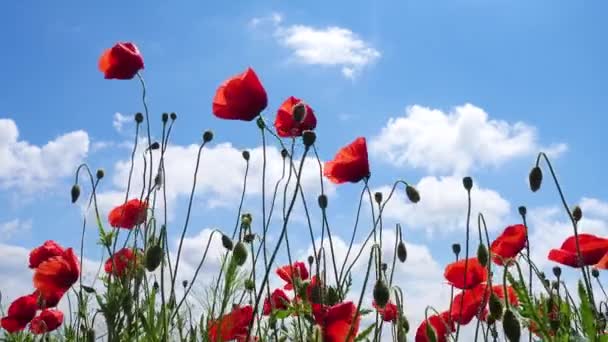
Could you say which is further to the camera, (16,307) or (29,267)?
(16,307)

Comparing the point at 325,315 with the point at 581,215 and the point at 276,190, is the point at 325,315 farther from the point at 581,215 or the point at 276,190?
the point at 581,215

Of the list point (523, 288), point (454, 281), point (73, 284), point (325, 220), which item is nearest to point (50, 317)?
point (73, 284)

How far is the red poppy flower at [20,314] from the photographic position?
4578 mm

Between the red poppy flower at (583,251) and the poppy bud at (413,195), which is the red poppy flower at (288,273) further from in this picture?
the red poppy flower at (583,251)

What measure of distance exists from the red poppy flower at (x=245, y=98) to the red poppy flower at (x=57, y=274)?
3.67ft

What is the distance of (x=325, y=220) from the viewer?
3422 millimetres

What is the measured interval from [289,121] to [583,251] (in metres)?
1.44

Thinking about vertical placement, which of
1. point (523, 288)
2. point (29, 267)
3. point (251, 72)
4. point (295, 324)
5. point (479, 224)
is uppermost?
point (251, 72)

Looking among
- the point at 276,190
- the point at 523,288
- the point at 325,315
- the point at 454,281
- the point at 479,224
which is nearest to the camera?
the point at 523,288

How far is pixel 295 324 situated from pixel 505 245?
3.38ft

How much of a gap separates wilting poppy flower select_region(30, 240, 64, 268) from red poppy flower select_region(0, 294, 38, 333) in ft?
1.51

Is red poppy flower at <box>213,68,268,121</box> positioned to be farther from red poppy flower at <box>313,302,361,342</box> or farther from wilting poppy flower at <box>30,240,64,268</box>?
red poppy flower at <box>313,302,361,342</box>

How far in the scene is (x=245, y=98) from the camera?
137 inches

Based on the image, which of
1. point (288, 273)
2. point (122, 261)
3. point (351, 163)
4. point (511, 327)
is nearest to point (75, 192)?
point (122, 261)
